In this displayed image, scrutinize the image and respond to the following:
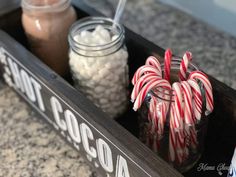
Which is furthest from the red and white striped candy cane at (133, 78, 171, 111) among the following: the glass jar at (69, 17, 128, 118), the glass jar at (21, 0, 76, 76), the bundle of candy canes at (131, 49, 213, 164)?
the glass jar at (21, 0, 76, 76)

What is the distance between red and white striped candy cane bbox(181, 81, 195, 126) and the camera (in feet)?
1.44

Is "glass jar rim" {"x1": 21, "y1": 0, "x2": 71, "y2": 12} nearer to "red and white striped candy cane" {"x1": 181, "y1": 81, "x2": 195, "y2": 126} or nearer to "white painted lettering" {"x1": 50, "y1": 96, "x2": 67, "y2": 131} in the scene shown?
"white painted lettering" {"x1": 50, "y1": 96, "x2": 67, "y2": 131}

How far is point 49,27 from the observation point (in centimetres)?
60

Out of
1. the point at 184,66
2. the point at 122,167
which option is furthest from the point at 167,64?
the point at 122,167

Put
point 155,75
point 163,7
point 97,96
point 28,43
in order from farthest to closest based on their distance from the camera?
point 163,7 < point 28,43 < point 97,96 < point 155,75

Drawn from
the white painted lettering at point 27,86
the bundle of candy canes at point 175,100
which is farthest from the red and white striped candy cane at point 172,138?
the white painted lettering at point 27,86

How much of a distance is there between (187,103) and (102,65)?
0.14 meters

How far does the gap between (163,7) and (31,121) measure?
362 millimetres

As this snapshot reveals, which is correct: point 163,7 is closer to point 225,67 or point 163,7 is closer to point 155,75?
point 225,67

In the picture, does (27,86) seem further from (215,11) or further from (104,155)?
(215,11)

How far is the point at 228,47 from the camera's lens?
2.35 ft

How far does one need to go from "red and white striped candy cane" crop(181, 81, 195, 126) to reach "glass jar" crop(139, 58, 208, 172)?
2cm

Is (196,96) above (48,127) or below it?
above

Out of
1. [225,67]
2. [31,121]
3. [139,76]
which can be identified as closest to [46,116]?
[31,121]
